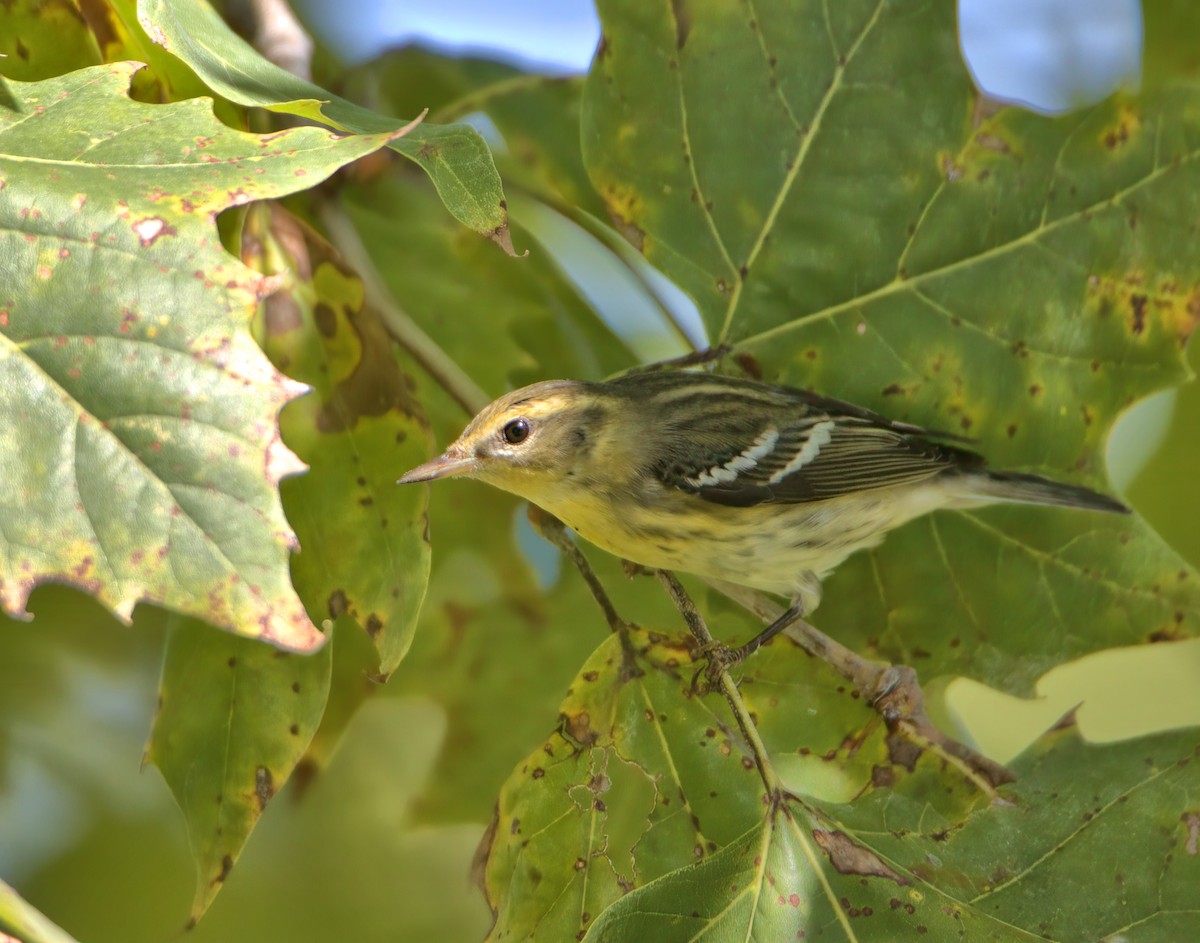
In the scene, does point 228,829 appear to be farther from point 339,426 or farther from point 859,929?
point 859,929

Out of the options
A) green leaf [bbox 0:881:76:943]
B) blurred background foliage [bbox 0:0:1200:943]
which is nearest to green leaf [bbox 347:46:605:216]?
blurred background foliage [bbox 0:0:1200:943]

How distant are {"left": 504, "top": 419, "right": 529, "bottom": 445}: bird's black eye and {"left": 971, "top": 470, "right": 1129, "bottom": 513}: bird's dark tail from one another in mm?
656

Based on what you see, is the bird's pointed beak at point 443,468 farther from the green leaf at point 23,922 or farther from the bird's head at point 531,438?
the green leaf at point 23,922

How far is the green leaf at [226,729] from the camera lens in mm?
1343

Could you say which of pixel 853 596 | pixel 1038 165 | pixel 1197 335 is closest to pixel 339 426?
pixel 853 596

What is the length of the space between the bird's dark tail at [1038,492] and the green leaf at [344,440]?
2.66 ft

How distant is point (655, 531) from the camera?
5.57ft

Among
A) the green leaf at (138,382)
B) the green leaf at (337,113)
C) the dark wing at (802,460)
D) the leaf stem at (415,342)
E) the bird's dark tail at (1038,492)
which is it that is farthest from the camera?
the dark wing at (802,460)

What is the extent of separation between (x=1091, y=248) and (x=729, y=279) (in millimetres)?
483

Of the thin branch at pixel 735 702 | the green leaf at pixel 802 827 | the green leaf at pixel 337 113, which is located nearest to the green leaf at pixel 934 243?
the green leaf at pixel 802 827

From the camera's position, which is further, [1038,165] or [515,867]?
[1038,165]

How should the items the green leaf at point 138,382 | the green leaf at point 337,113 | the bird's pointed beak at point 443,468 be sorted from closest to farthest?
the green leaf at point 138,382, the green leaf at point 337,113, the bird's pointed beak at point 443,468

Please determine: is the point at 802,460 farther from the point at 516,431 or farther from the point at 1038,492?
the point at 516,431

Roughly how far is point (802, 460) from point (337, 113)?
0.97 m
